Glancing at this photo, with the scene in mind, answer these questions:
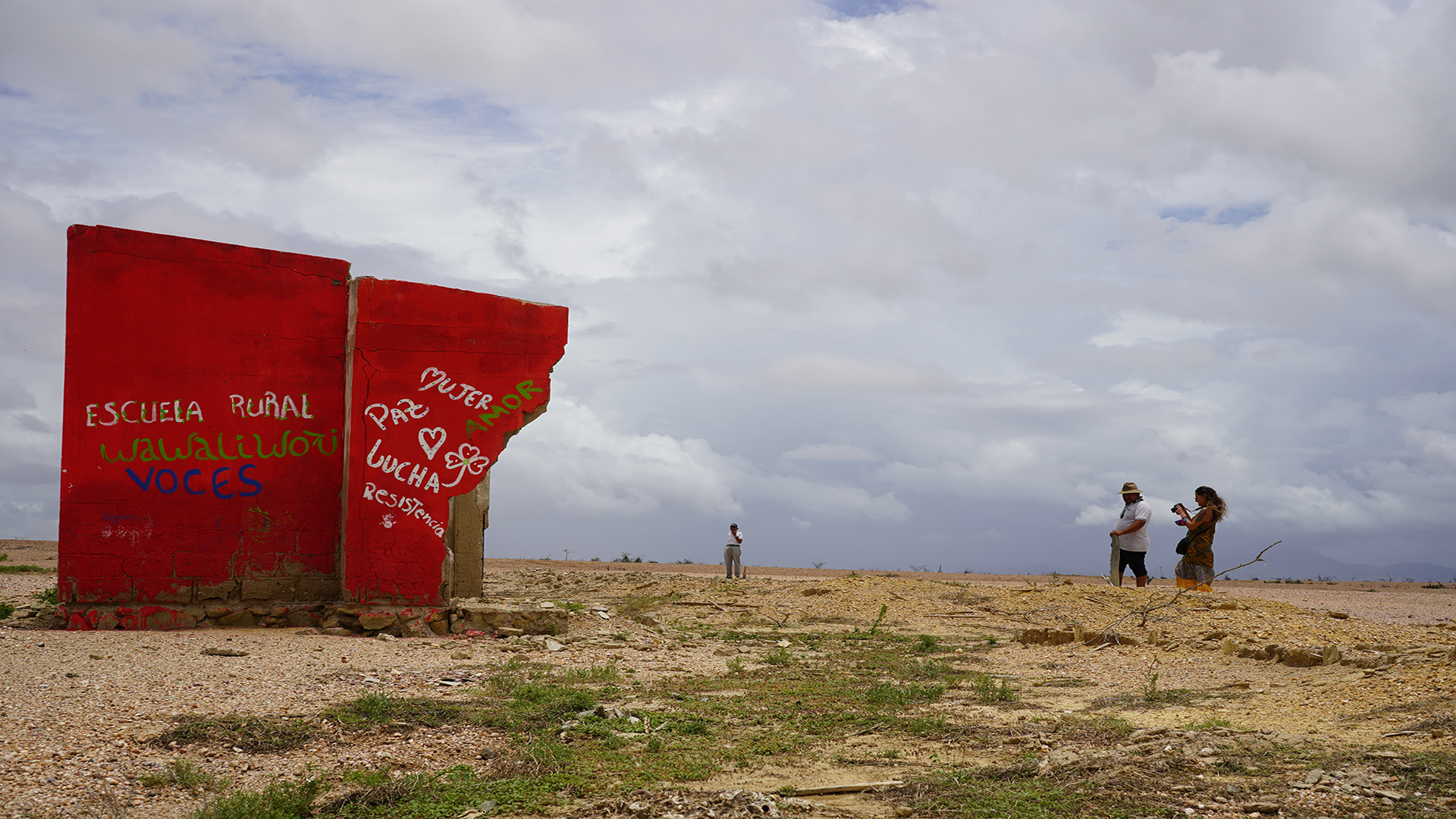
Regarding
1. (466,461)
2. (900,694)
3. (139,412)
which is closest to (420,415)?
(466,461)

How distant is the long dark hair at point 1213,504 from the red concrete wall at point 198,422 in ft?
35.9

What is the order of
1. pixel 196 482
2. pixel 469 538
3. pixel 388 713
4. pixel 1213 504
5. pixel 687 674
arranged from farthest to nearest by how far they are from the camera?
pixel 1213 504
pixel 469 538
pixel 196 482
pixel 687 674
pixel 388 713

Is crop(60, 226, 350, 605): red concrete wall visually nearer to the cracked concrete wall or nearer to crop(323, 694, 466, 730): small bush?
the cracked concrete wall

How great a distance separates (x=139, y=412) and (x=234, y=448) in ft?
3.04

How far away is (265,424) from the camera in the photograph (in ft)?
32.8

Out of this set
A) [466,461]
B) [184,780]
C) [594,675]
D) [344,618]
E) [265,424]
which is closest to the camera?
[184,780]

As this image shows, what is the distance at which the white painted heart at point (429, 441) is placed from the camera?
10195 millimetres

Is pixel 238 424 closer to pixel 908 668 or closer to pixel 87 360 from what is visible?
pixel 87 360

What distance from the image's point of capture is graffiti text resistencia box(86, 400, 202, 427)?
934 centimetres

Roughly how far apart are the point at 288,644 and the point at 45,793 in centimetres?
460

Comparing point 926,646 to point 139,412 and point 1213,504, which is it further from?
point 139,412

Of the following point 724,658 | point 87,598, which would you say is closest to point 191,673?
point 87,598

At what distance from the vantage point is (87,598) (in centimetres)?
920

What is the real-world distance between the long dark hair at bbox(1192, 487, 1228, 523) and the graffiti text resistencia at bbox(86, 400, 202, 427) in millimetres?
12291
